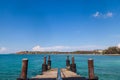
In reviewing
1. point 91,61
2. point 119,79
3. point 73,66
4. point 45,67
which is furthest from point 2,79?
point 91,61

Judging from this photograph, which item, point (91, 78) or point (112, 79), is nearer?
point (91, 78)

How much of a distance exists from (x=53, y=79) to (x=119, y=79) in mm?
15195

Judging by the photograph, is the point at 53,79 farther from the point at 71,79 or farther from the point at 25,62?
the point at 25,62

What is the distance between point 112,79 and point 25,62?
754 inches

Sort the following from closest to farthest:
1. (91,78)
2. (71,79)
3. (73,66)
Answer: (91,78), (71,79), (73,66)

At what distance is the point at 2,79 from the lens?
28906 mm

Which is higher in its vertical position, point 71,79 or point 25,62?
point 25,62

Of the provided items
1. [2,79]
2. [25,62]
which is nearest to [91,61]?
[25,62]

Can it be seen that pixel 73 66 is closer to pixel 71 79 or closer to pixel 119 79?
pixel 119 79

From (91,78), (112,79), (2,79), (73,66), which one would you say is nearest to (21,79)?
(91,78)

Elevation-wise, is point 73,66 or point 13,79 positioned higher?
point 73,66

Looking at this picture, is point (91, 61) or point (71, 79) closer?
point (91, 61)

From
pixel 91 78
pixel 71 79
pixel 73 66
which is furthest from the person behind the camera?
pixel 73 66

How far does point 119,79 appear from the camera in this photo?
29.0 m
